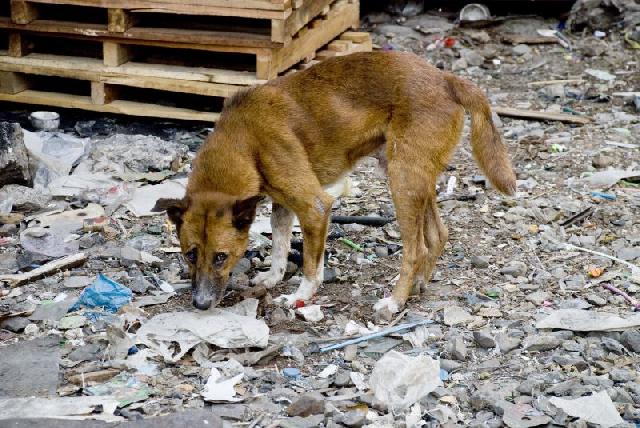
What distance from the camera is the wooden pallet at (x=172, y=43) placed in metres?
8.12

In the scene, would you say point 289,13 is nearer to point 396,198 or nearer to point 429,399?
point 396,198

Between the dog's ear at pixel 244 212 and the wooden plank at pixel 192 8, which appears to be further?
the wooden plank at pixel 192 8

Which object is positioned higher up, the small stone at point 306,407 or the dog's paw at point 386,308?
the small stone at point 306,407

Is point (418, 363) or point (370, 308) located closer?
point (418, 363)

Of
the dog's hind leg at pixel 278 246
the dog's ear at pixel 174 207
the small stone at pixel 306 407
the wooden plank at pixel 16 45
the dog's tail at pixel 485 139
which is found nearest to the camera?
the small stone at pixel 306 407

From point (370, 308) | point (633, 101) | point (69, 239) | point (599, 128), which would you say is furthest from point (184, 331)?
point (633, 101)

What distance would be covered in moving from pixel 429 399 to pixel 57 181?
13.4 feet

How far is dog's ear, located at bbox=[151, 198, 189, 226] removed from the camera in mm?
→ 5359

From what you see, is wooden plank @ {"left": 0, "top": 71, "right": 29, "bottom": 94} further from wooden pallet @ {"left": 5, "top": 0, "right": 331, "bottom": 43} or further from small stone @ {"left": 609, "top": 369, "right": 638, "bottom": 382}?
small stone @ {"left": 609, "top": 369, "right": 638, "bottom": 382}

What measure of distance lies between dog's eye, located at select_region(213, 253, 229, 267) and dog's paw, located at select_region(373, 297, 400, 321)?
0.99 meters

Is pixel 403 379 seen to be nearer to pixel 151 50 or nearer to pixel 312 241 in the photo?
pixel 312 241

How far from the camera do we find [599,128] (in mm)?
9172

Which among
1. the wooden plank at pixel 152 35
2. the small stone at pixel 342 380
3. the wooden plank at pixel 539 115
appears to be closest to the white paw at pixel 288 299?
the small stone at pixel 342 380

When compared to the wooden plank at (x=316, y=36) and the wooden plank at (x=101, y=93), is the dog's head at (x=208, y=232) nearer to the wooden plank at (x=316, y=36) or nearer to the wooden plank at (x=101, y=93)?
the wooden plank at (x=316, y=36)
